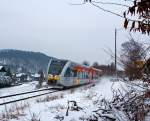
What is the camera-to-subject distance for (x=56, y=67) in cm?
3991

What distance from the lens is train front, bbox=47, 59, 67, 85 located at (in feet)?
129

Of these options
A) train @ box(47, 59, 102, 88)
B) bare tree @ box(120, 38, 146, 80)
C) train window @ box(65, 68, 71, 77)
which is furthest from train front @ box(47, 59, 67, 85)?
bare tree @ box(120, 38, 146, 80)

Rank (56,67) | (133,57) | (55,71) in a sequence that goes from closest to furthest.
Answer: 1. (133,57)
2. (55,71)
3. (56,67)

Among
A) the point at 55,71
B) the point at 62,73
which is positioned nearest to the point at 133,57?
the point at 62,73

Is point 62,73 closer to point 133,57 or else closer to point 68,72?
Result: point 68,72

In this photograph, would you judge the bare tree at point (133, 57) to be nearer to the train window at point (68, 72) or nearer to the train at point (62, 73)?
the train at point (62, 73)

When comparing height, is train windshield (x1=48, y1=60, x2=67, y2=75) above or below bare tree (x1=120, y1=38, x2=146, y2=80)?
below

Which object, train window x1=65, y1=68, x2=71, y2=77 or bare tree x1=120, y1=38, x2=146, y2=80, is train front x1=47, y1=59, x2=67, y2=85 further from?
bare tree x1=120, y1=38, x2=146, y2=80

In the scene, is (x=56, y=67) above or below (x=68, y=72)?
above

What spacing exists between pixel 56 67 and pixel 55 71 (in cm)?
41

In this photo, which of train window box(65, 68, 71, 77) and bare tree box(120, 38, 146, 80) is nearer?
bare tree box(120, 38, 146, 80)

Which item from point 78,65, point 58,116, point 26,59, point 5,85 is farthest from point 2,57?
point 58,116

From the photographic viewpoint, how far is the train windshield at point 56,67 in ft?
130

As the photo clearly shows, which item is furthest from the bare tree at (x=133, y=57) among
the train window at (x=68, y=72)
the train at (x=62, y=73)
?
the train window at (x=68, y=72)
